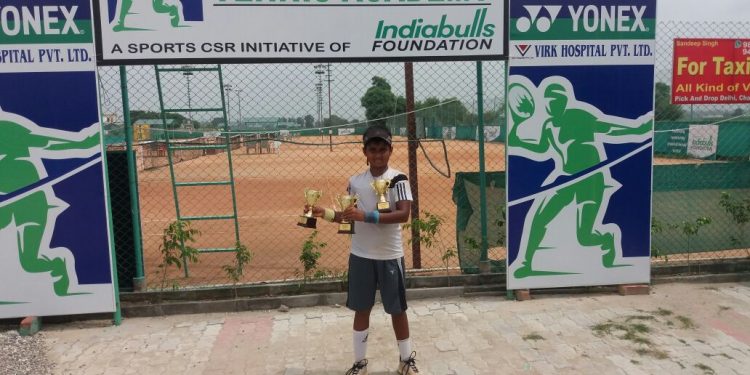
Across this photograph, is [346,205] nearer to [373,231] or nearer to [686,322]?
[373,231]

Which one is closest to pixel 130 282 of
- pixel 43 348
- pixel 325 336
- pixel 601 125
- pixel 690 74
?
pixel 43 348

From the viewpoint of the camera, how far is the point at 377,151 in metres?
3.42

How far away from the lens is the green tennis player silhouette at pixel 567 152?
4992 millimetres

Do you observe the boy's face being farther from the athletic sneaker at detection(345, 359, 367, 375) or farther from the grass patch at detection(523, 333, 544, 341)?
the grass patch at detection(523, 333, 544, 341)

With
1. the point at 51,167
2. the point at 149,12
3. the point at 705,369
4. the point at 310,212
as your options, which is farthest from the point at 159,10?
the point at 705,369

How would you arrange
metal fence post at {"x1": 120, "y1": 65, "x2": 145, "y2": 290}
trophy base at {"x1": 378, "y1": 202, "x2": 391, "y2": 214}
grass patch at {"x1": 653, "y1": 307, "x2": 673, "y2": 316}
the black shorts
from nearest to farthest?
trophy base at {"x1": 378, "y1": 202, "x2": 391, "y2": 214}
the black shorts
grass patch at {"x1": 653, "y1": 307, "x2": 673, "y2": 316}
metal fence post at {"x1": 120, "y1": 65, "x2": 145, "y2": 290}

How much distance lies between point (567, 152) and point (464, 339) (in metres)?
2.08

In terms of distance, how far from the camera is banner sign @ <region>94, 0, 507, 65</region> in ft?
14.7

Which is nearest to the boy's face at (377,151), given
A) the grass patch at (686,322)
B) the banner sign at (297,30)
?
the banner sign at (297,30)

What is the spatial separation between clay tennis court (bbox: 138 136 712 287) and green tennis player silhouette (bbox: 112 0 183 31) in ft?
6.68

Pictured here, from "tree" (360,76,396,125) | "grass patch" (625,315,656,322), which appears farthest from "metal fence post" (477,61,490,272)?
"tree" (360,76,396,125)

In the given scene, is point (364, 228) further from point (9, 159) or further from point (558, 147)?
point (9, 159)

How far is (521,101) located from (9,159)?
4549 mm

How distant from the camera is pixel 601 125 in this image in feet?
16.7
